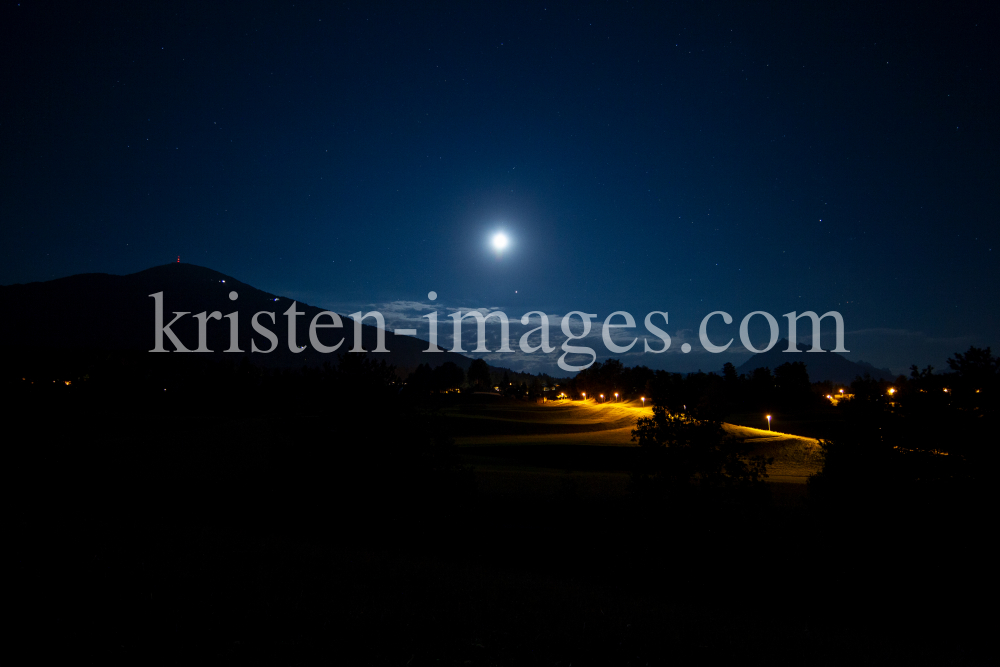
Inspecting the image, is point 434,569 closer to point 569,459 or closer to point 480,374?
point 569,459

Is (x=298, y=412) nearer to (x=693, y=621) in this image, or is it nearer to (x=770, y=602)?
(x=693, y=621)

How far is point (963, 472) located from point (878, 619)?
4.67 metres

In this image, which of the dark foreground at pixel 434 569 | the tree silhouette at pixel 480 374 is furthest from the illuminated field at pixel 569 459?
the tree silhouette at pixel 480 374

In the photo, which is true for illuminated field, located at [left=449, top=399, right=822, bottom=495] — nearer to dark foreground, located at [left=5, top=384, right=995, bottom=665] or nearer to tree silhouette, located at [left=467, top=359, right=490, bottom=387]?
dark foreground, located at [left=5, top=384, right=995, bottom=665]

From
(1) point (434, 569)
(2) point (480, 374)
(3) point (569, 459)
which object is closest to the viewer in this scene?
(1) point (434, 569)

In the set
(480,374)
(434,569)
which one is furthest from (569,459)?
(480,374)

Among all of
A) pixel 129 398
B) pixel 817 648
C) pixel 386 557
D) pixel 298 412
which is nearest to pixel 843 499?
pixel 817 648

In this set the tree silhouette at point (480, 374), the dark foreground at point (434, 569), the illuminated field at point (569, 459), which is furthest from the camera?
the tree silhouette at point (480, 374)


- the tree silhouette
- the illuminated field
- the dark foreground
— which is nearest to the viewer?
the dark foreground

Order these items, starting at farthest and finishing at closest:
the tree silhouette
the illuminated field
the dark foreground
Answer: the tree silhouette
the illuminated field
the dark foreground

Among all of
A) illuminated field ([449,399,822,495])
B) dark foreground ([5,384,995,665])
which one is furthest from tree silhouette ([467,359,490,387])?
dark foreground ([5,384,995,665])

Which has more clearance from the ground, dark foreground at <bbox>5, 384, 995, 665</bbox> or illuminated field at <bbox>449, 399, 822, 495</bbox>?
dark foreground at <bbox>5, 384, 995, 665</bbox>

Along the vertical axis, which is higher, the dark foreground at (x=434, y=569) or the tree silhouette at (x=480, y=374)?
the dark foreground at (x=434, y=569)

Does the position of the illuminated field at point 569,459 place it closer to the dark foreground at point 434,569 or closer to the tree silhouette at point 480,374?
the dark foreground at point 434,569
